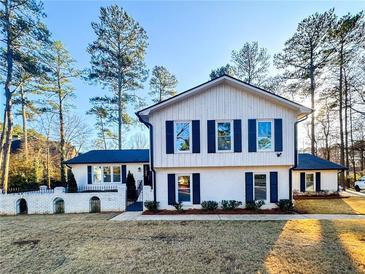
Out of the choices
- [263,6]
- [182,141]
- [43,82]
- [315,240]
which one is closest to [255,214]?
[315,240]

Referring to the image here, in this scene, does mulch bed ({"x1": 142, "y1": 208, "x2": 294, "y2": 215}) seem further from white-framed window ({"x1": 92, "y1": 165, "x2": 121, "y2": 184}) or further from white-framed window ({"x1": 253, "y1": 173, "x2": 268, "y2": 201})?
white-framed window ({"x1": 92, "y1": 165, "x2": 121, "y2": 184})

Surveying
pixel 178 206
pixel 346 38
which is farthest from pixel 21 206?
pixel 346 38

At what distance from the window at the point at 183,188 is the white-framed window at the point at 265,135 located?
4428 millimetres

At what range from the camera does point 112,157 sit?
18.0 meters

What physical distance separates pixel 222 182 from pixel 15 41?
16.6 m

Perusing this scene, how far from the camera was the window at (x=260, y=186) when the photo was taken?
37.8ft

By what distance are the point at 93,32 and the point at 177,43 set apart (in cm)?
904

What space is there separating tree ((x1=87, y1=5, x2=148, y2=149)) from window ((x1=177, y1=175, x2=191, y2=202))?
1279cm

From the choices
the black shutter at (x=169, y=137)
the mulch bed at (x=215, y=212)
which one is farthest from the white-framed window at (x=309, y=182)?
the black shutter at (x=169, y=137)

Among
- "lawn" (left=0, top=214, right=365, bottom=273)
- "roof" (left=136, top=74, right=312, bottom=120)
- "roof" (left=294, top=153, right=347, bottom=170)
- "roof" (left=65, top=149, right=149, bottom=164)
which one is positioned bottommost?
"lawn" (left=0, top=214, right=365, bottom=273)

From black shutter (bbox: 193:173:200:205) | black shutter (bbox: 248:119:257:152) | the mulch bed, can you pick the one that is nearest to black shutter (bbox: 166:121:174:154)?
black shutter (bbox: 193:173:200:205)

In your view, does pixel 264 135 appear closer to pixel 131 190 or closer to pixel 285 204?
pixel 285 204

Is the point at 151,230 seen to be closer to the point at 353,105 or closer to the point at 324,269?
the point at 324,269

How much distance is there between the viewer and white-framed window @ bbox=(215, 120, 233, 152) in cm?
1138
